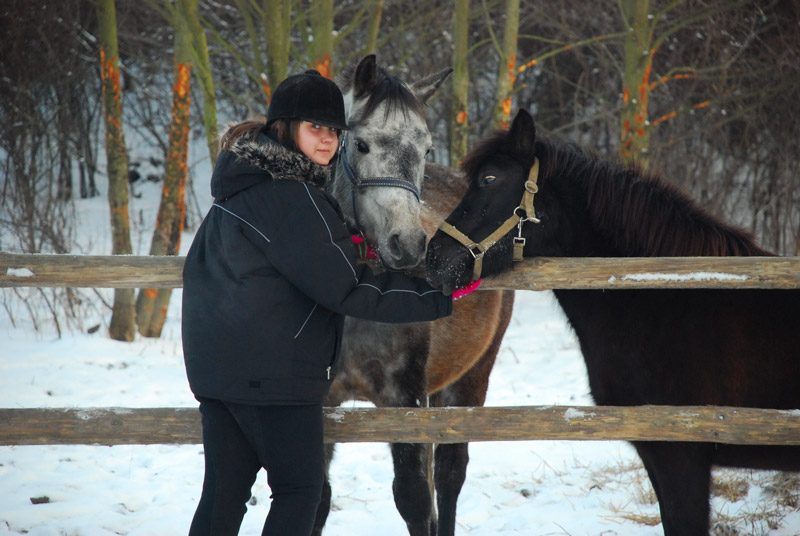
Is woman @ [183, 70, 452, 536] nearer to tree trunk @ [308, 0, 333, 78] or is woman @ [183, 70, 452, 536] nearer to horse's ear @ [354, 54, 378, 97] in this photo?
horse's ear @ [354, 54, 378, 97]

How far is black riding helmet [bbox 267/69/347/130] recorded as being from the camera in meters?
2.06

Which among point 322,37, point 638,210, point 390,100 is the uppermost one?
point 322,37

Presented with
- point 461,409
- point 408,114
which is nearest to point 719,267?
point 461,409

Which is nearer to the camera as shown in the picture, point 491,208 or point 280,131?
point 280,131

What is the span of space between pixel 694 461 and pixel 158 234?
22.8ft

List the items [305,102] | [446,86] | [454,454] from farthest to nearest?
1. [446,86]
2. [454,454]
3. [305,102]

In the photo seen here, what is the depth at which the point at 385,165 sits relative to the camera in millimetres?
2666

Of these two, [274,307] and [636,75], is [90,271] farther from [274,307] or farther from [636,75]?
[636,75]

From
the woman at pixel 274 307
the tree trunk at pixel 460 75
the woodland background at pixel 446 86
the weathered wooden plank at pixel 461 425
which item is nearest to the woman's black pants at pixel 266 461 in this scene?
the woman at pixel 274 307

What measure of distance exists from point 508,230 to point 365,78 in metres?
0.98

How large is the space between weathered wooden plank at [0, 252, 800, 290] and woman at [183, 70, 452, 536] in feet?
2.10

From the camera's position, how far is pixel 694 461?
2529 millimetres

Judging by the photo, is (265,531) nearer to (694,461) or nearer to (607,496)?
(694,461)

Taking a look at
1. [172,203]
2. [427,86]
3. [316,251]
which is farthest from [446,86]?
[316,251]
